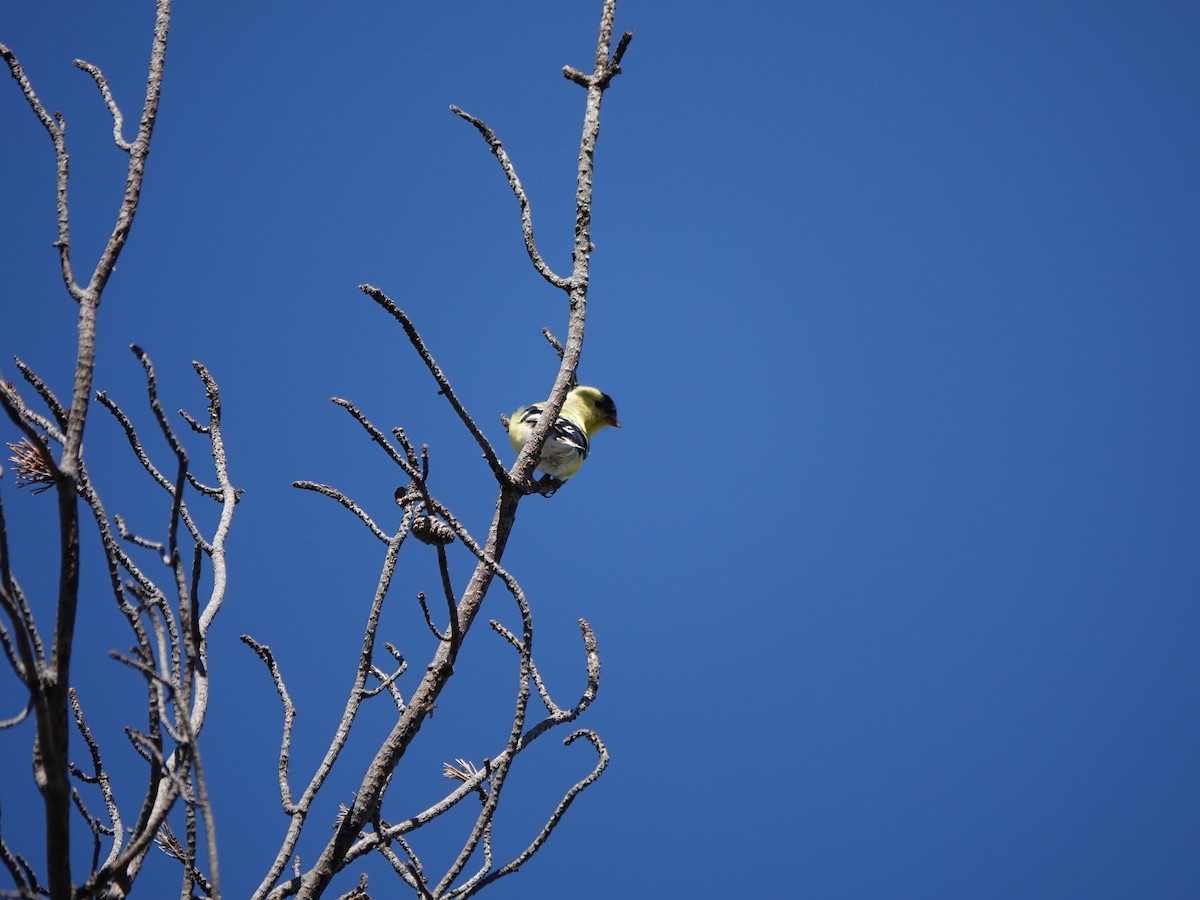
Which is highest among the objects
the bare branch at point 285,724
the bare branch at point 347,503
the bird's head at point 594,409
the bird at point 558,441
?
the bird's head at point 594,409

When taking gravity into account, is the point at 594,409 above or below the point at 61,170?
above

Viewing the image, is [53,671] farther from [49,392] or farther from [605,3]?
[605,3]

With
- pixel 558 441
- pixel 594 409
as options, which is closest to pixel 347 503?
pixel 558 441

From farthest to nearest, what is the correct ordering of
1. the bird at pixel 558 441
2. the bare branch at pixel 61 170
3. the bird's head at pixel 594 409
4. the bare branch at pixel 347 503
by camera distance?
the bird's head at pixel 594 409 → the bird at pixel 558 441 → the bare branch at pixel 347 503 → the bare branch at pixel 61 170

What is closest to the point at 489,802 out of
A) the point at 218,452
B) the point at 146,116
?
the point at 218,452

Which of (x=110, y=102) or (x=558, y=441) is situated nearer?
(x=110, y=102)

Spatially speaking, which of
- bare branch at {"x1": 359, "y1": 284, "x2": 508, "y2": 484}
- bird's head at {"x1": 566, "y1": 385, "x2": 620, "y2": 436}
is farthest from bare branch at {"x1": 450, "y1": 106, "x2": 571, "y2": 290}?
bird's head at {"x1": 566, "y1": 385, "x2": 620, "y2": 436}

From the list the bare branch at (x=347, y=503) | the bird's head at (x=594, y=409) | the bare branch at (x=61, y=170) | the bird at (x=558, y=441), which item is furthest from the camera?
the bird's head at (x=594, y=409)

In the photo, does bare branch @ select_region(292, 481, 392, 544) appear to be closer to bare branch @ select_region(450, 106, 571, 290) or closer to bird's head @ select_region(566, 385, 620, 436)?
bare branch @ select_region(450, 106, 571, 290)

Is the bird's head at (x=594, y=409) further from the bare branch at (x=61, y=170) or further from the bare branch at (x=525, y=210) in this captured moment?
the bare branch at (x=61, y=170)

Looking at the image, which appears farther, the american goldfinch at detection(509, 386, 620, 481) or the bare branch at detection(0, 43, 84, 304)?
the american goldfinch at detection(509, 386, 620, 481)

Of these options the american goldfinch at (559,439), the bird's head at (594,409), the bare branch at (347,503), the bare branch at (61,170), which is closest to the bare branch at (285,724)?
the bare branch at (347,503)

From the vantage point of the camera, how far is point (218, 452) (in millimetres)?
2422

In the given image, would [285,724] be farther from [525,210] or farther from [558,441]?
[558,441]
